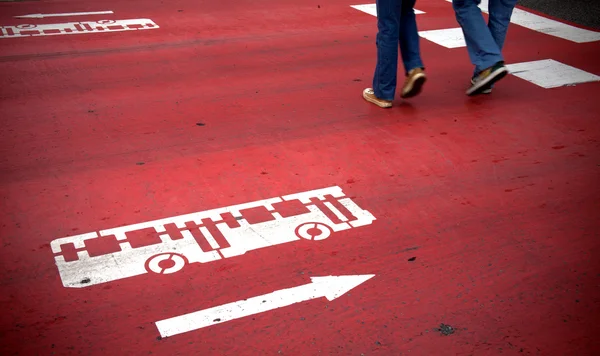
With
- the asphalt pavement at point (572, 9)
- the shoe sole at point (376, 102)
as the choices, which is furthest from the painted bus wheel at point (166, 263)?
the asphalt pavement at point (572, 9)

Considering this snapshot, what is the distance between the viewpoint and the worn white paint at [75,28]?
785 cm

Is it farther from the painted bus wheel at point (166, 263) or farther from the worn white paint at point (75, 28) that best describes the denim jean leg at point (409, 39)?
the worn white paint at point (75, 28)

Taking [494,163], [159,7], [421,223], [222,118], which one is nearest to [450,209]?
[421,223]

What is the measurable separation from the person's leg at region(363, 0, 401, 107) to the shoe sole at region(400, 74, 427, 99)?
0.12 meters

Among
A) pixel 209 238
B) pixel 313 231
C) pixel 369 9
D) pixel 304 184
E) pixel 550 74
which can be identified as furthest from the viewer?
pixel 369 9

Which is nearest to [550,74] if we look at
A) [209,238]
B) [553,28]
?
[553,28]

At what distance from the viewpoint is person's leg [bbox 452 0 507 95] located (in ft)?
18.9

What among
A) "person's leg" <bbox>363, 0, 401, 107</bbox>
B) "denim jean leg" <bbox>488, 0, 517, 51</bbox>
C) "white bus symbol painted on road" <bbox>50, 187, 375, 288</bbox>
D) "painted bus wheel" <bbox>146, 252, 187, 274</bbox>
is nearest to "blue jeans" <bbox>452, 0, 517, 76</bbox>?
"denim jean leg" <bbox>488, 0, 517, 51</bbox>

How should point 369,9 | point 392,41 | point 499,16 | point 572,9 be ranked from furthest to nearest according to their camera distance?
point 572,9 < point 369,9 < point 499,16 < point 392,41

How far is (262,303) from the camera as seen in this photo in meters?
3.38

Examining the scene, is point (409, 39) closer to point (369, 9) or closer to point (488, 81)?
point (488, 81)

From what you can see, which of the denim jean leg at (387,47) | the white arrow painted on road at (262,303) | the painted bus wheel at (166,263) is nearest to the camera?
the white arrow painted on road at (262,303)

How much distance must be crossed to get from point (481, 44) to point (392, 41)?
0.77 metres

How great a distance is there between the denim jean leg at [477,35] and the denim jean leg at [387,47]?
0.67 meters
